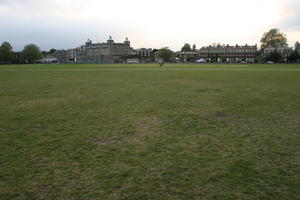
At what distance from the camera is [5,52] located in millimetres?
114188

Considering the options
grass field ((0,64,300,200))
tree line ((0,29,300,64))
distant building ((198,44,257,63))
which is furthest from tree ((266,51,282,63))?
grass field ((0,64,300,200))

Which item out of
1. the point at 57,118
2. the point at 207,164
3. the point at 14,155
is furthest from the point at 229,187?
the point at 57,118

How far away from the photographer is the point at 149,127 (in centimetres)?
638

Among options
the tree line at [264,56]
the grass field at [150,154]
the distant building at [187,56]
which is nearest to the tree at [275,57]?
the tree line at [264,56]

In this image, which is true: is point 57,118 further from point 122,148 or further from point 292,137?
point 292,137

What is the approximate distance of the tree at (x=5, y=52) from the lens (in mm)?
113500

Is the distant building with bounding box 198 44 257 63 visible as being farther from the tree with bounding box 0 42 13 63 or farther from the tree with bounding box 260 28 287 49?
the tree with bounding box 0 42 13 63

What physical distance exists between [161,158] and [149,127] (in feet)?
6.77

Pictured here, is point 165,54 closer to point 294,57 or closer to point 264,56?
point 264,56

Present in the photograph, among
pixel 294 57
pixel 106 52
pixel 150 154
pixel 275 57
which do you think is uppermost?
pixel 106 52

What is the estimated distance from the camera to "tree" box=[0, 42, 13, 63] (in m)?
114

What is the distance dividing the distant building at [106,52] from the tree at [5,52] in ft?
153

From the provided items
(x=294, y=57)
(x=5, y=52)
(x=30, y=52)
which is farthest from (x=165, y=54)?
(x=5, y=52)

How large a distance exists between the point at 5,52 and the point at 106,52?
6170cm
